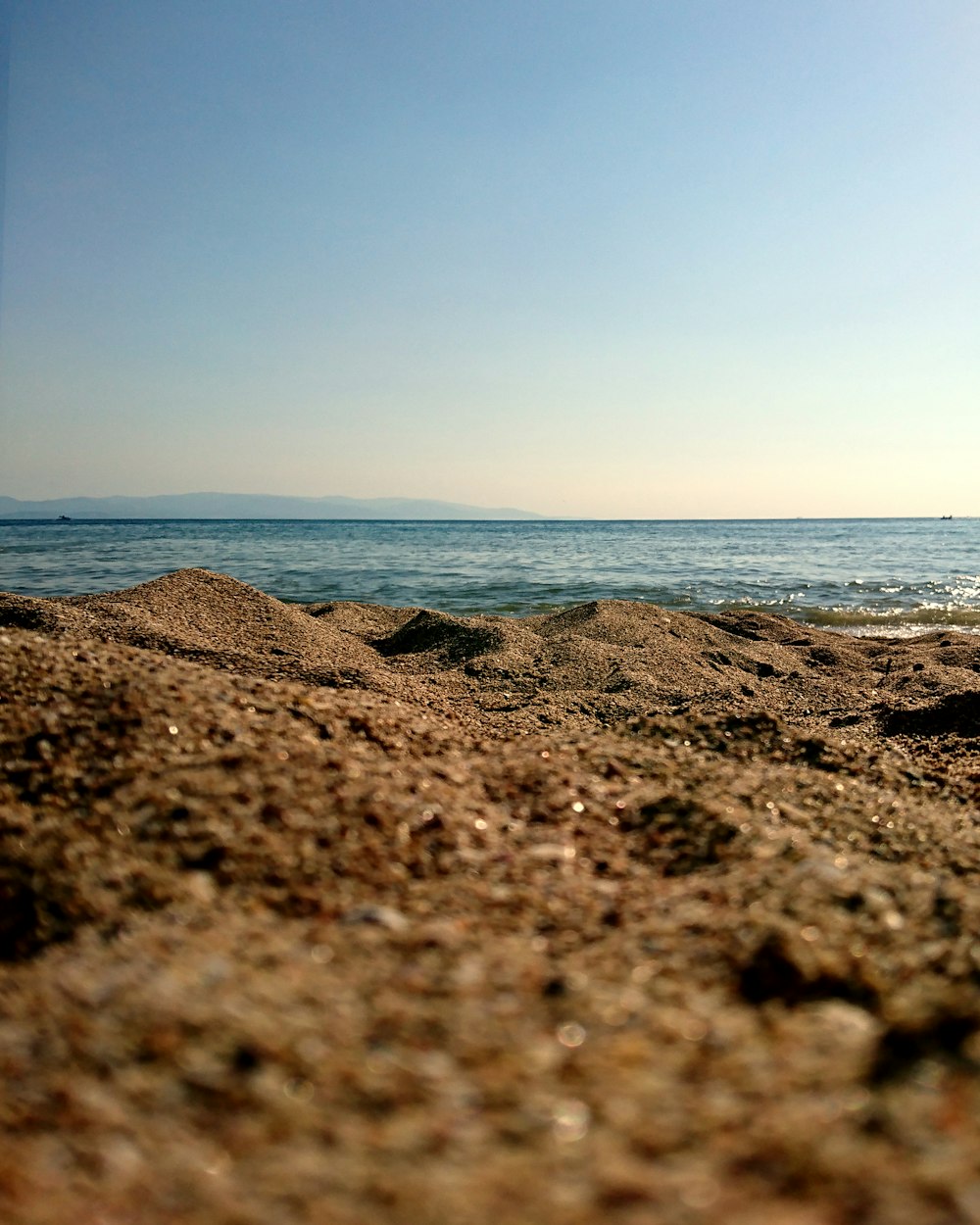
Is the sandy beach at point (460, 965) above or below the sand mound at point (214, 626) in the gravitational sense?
below

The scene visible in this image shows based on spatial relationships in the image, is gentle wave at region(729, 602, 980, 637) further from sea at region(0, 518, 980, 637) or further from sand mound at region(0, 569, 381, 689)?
sand mound at region(0, 569, 381, 689)

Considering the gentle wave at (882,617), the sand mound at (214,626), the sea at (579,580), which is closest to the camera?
the sand mound at (214,626)

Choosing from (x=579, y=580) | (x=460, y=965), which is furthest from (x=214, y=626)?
(x=579, y=580)

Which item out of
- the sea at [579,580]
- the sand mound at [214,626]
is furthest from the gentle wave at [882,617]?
the sand mound at [214,626]

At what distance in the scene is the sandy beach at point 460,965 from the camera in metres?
1.00

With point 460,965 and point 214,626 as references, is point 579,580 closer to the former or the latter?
point 214,626

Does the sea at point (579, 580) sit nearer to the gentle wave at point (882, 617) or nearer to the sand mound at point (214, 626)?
the gentle wave at point (882, 617)

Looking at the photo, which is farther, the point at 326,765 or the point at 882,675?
the point at 882,675

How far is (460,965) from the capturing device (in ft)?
5.04

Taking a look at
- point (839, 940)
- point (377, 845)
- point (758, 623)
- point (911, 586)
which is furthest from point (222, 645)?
point (911, 586)

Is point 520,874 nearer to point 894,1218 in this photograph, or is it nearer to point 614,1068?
point 614,1068

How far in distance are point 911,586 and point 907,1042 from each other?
1629 centimetres

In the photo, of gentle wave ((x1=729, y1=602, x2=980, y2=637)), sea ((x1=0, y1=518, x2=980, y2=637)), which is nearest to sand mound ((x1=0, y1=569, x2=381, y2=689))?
sea ((x1=0, y1=518, x2=980, y2=637))

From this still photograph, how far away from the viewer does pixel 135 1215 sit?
950mm
